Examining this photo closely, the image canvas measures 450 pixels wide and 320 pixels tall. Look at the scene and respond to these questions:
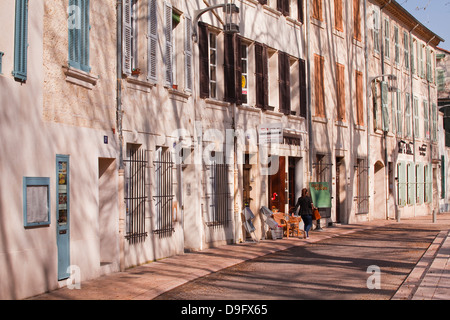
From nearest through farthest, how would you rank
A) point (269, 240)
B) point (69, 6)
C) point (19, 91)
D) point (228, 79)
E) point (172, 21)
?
1. point (19, 91)
2. point (69, 6)
3. point (172, 21)
4. point (228, 79)
5. point (269, 240)

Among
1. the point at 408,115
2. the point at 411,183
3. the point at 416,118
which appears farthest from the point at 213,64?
the point at 416,118

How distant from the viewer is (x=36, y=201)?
421 inches

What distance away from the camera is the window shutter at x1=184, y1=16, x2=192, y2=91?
17.1m

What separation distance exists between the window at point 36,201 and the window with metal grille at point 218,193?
7.68 m

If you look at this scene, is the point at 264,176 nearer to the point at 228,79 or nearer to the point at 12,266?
the point at 228,79

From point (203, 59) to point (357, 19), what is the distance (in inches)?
596

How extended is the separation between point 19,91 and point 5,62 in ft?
1.70

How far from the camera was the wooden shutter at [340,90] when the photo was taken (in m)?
28.5

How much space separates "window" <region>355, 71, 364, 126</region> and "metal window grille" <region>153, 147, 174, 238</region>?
16.2 m

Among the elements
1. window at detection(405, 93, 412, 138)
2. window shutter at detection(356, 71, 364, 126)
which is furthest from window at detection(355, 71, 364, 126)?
window at detection(405, 93, 412, 138)

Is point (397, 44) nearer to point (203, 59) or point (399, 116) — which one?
point (399, 116)

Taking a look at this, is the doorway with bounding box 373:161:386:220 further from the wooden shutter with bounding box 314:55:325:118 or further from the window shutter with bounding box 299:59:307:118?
the window shutter with bounding box 299:59:307:118
